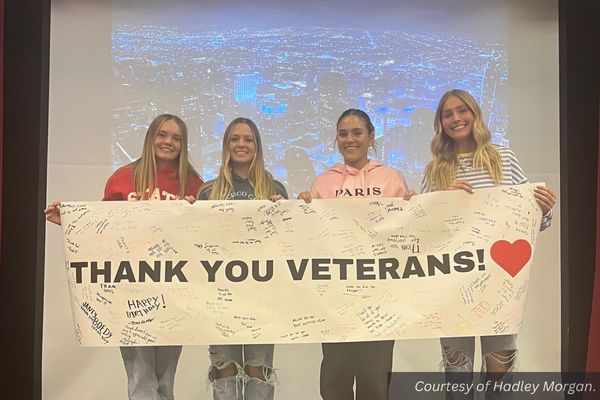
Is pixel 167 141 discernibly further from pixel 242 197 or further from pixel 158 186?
pixel 242 197

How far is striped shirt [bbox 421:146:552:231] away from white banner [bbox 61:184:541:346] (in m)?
0.10

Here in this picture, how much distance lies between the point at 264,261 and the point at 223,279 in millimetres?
187

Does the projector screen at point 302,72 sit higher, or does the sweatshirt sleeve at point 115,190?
the projector screen at point 302,72

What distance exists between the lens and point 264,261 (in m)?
2.06

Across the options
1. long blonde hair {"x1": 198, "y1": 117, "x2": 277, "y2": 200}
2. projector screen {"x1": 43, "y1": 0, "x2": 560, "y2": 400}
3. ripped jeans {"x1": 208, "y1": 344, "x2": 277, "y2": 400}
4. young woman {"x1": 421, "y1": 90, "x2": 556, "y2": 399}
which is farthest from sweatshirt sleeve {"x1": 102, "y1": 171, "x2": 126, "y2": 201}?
young woman {"x1": 421, "y1": 90, "x2": 556, "y2": 399}

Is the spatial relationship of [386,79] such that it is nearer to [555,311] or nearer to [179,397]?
[555,311]

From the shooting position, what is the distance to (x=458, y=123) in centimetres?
216

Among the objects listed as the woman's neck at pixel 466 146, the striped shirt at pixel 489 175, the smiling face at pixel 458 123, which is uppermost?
the smiling face at pixel 458 123

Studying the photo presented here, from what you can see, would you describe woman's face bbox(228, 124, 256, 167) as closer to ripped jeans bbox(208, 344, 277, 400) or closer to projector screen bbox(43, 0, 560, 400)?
projector screen bbox(43, 0, 560, 400)

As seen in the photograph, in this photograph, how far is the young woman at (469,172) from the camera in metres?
2.05

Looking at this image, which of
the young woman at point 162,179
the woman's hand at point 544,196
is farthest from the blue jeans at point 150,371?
the woman's hand at point 544,196

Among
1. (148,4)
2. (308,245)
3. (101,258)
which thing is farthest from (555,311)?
(148,4)

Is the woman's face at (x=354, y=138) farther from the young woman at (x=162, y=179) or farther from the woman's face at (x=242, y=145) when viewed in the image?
the young woman at (x=162, y=179)

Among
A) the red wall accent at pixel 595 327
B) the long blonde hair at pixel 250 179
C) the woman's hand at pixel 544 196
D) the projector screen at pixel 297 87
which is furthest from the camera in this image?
the projector screen at pixel 297 87
